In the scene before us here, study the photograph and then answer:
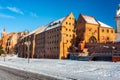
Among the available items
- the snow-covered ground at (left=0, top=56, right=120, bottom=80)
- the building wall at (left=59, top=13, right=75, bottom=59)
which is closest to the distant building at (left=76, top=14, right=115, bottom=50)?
the building wall at (left=59, top=13, right=75, bottom=59)

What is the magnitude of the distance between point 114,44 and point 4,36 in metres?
122

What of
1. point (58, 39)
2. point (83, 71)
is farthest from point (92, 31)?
point (83, 71)

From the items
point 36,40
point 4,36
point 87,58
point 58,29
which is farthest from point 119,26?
point 4,36

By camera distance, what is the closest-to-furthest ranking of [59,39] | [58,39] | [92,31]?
[59,39], [92,31], [58,39]

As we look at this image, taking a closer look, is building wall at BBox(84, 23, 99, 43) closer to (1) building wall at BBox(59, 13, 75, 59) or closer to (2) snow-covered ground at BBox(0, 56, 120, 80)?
(1) building wall at BBox(59, 13, 75, 59)

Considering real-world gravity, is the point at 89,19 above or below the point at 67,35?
above

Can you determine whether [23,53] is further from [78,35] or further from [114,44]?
[114,44]

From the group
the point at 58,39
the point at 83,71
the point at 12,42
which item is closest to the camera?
the point at 83,71

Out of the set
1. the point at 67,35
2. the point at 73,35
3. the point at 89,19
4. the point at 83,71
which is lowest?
the point at 83,71

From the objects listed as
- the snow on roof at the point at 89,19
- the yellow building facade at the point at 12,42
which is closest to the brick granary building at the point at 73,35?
the snow on roof at the point at 89,19

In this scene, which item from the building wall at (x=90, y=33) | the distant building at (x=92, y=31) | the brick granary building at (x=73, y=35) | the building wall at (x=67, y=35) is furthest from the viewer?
the distant building at (x=92, y=31)

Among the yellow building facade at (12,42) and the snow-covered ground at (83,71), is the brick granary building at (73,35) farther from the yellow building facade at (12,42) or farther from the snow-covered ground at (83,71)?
the yellow building facade at (12,42)

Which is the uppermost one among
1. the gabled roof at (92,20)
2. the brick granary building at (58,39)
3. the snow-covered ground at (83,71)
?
the gabled roof at (92,20)

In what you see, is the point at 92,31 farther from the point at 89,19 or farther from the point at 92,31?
the point at 89,19
